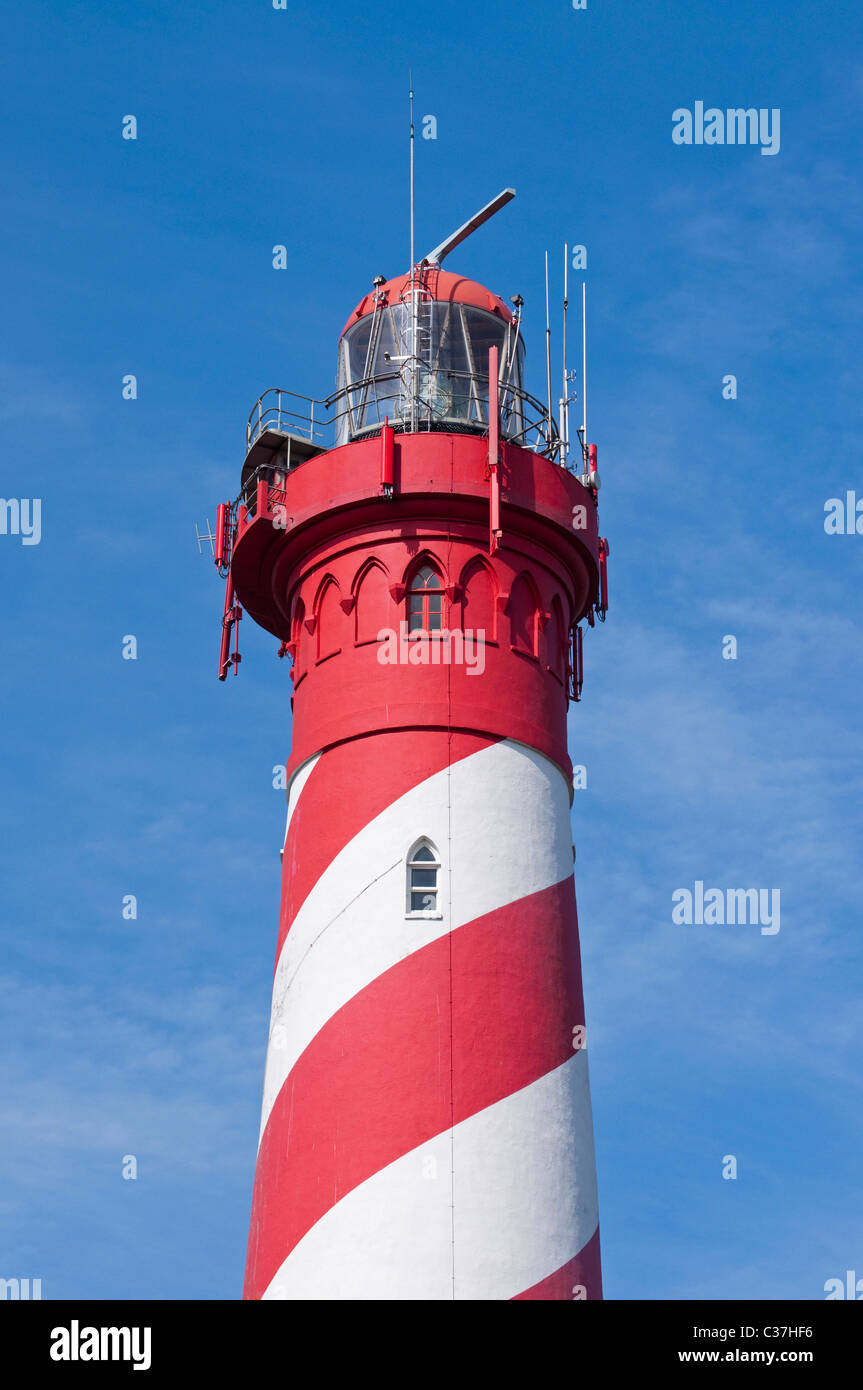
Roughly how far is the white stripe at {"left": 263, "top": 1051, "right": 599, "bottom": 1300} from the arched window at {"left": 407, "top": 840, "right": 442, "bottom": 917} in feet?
8.57

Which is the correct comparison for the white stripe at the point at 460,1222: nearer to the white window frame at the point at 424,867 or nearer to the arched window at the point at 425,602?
the white window frame at the point at 424,867

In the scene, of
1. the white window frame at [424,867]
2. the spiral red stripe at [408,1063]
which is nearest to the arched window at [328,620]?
the white window frame at [424,867]

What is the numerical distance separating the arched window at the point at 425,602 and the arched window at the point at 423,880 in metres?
3.06

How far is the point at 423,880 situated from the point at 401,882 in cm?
31

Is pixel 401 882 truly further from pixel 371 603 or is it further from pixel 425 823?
pixel 371 603

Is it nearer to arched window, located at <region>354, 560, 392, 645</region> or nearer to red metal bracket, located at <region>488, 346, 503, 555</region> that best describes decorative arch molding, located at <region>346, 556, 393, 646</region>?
arched window, located at <region>354, 560, 392, 645</region>

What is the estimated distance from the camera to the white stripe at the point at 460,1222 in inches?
1040

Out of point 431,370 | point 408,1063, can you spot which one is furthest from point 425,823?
point 431,370

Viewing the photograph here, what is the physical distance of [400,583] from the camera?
29969 millimetres

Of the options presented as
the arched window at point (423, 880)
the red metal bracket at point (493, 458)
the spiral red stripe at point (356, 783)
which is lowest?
the arched window at point (423, 880)

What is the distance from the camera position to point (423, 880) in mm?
28562

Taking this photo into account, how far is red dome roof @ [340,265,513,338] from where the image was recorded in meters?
32.6
